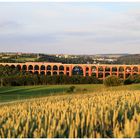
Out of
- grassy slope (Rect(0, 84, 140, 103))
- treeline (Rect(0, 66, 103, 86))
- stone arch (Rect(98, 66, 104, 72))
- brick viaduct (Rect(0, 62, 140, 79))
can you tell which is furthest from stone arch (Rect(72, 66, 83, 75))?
grassy slope (Rect(0, 84, 140, 103))

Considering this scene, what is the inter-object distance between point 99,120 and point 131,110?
1486 mm

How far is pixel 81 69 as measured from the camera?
116m

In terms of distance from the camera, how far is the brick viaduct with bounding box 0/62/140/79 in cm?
10831

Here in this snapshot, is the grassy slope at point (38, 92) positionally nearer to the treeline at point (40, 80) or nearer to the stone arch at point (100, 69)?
the treeline at point (40, 80)

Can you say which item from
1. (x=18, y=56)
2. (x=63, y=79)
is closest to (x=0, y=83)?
(x=63, y=79)

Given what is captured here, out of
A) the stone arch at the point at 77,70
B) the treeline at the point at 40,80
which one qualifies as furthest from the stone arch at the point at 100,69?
the treeline at the point at 40,80

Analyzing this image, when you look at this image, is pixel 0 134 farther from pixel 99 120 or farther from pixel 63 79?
pixel 63 79

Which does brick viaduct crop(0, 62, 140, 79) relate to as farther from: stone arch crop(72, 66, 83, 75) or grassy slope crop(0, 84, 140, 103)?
grassy slope crop(0, 84, 140, 103)

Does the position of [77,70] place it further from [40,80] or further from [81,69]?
[40,80]

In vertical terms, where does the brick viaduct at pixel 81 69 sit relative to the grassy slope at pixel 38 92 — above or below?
below

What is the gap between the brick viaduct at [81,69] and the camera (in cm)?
10831

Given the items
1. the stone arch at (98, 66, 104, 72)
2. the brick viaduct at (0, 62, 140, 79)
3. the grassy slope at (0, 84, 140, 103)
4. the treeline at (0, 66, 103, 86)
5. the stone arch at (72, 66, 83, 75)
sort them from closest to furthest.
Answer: the grassy slope at (0, 84, 140, 103), the treeline at (0, 66, 103, 86), the brick viaduct at (0, 62, 140, 79), the stone arch at (98, 66, 104, 72), the stone arch at (72, 66, 83, 75)

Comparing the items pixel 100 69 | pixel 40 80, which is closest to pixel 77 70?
pixel 100 69

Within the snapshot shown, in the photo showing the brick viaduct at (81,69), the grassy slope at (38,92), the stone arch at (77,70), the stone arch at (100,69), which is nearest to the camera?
the grassy slope at (38,92)
